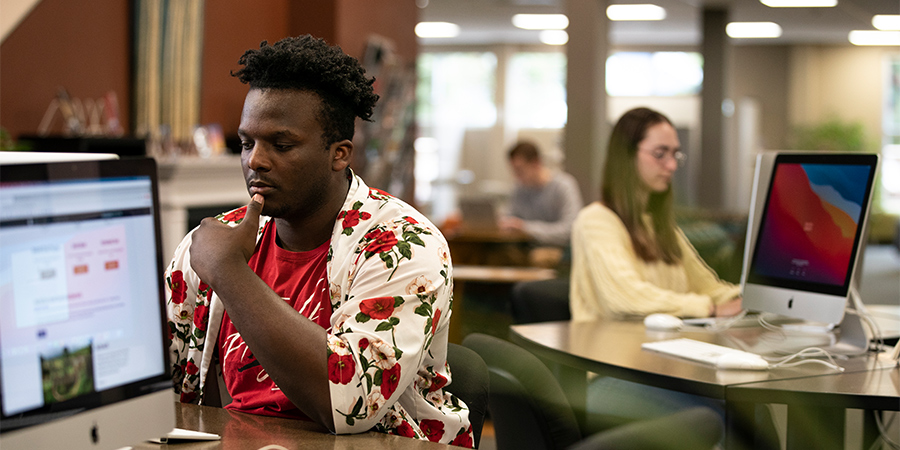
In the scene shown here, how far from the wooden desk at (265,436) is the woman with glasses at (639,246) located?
57.1 inches

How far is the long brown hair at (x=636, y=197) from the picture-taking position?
266 cm

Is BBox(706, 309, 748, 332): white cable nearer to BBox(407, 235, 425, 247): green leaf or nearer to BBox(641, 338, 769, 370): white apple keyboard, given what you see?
BBox(641, 338, 769, 370): white apple keyboard

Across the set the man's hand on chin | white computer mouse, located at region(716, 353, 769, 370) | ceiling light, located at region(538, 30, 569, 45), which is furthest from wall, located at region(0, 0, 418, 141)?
ceiling light, located at region(538, 30, 569, 45)

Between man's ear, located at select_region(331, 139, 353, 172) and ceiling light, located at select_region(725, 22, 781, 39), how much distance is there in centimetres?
1032

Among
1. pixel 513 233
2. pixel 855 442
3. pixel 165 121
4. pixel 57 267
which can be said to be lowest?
pixel 855 442

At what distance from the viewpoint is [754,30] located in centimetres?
1177

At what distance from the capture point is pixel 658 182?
266 centimetres

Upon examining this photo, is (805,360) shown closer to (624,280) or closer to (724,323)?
(724,323)

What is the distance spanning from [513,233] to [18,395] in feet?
16.6

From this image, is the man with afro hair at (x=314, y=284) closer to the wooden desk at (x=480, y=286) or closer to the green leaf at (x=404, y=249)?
the green leaf at (x=404, y=249)

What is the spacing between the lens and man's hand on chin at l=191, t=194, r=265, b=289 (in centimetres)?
121

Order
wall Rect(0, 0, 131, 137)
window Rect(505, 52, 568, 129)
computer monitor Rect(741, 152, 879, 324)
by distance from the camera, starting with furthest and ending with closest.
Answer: window Rect(505, 52, 568, 129), wall Rect(0, 0, 131, 137), computer monitor Rect(741, 152, 879, 324)

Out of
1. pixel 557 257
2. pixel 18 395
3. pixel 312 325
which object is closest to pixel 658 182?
pixel 312 325

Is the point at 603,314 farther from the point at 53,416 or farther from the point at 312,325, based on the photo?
the point at 53,416
